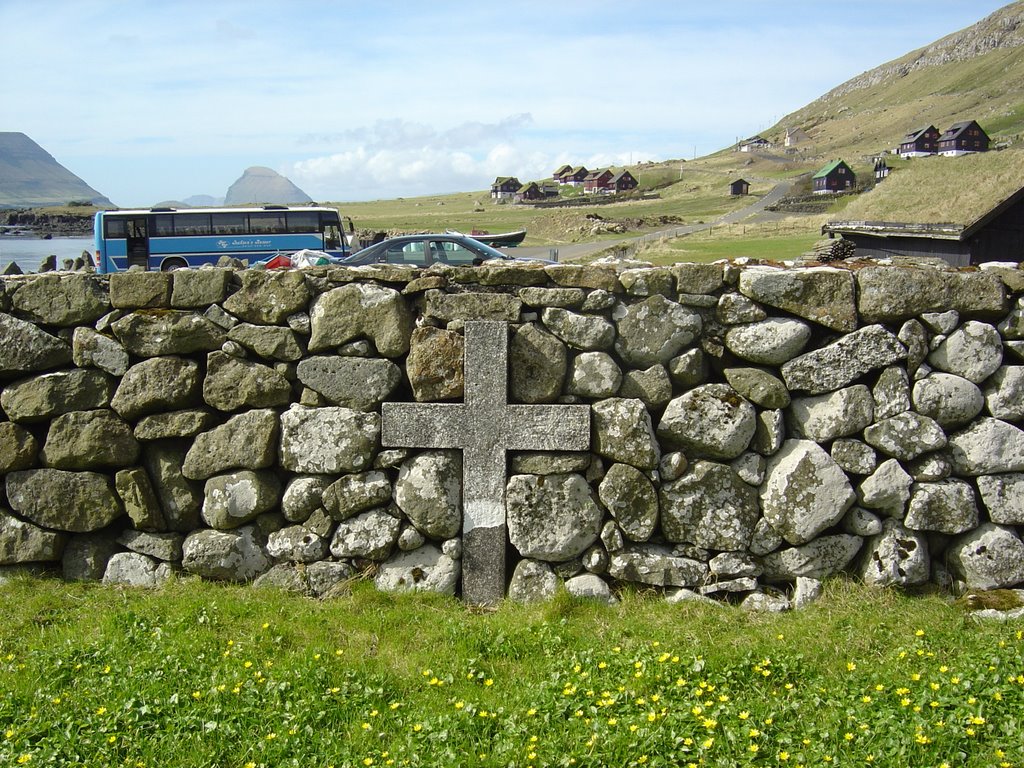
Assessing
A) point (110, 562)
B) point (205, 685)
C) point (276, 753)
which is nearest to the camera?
point (276, 753)

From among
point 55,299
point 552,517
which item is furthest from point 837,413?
point 55,299

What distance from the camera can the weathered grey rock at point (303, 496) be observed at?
6.10 meters

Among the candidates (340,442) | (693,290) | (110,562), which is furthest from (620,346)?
(110,562)

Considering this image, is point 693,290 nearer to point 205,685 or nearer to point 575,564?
point 575,564

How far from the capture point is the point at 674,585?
5.83 meters

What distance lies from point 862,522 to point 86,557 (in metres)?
5.88

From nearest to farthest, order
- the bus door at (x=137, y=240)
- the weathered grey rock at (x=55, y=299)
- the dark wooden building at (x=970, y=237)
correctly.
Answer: the weathered grey rock at (x=55, y=299), the dark wooden building at (x=970, y=237), the bus door at (x=137, y=240)

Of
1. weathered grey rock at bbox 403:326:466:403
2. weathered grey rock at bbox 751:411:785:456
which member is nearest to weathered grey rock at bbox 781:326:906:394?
weathered grey rock at bbox 751:411:785:456

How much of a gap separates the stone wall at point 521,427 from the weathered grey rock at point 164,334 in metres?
0.02

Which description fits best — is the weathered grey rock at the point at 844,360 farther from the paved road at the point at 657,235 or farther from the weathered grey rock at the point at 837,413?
the paved road at the point at 657,235

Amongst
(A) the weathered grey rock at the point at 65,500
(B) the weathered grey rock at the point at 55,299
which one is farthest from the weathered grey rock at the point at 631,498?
(B) the weathered grey rock at the point at 55,299

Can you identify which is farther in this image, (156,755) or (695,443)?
(695,443)

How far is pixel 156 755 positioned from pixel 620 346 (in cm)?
389

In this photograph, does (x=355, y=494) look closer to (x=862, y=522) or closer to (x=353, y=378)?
(x=353, y=378)
